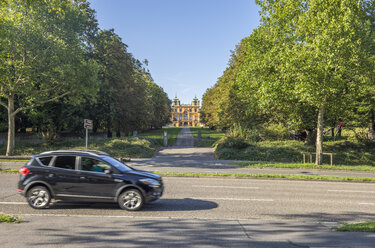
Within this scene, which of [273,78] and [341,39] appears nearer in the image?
[341,39]

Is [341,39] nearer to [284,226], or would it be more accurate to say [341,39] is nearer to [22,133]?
[284,226]

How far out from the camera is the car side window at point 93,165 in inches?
316

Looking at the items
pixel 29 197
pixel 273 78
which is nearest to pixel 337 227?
pixel 29 197

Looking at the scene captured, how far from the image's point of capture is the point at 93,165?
809cm

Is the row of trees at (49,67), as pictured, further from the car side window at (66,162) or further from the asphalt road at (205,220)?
the car side window at (66,162)

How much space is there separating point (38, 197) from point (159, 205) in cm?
342

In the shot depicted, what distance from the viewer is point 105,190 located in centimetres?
784

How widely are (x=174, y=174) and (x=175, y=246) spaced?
374 inches

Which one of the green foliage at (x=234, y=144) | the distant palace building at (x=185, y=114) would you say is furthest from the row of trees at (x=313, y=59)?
the distant palace building at (x=185, y=114)

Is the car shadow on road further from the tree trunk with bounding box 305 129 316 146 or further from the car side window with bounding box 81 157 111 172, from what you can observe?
the tree trunk with bounding box 305 129 316 146

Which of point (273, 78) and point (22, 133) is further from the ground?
point (273, 78)

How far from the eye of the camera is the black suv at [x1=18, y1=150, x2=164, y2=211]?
786 centimetres

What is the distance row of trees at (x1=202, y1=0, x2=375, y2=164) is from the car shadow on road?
11.3m

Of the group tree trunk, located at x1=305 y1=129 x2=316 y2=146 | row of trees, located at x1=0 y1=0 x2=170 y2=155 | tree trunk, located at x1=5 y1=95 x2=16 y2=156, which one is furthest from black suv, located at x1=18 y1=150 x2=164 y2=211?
tree trunk, located at x1=305 y1=129 x2=316 y2=146
